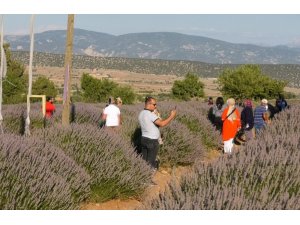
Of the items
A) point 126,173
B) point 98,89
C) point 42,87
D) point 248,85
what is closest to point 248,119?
point 126,173

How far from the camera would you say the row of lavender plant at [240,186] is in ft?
10.3

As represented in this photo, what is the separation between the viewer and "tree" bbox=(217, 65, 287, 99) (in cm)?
6831

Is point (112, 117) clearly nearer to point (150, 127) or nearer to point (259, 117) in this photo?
point (150, 127)

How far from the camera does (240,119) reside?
496 inches

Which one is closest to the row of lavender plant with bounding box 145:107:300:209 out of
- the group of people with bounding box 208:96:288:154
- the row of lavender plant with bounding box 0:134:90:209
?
the row of lavender plant with bounding box 0:134:90:209

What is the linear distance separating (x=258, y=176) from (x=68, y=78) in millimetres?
5119

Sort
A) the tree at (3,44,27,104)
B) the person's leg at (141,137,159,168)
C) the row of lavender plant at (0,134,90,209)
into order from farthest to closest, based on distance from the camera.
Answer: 1. the tree at (3,44,27,104)
2. the person's leg at (141,137,159,168)
3. the row of lavender plant at (0,134,90,209)

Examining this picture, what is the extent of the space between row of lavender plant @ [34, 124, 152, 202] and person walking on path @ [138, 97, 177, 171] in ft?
1.81

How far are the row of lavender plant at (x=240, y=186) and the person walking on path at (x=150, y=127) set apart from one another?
110 inches

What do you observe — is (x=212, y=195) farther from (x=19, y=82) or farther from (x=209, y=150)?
(x=19, y=82)

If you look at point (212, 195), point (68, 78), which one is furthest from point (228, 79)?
point (212, 195)

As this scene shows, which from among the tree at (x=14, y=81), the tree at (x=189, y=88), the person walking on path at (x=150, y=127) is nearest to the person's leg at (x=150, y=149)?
the person walking on path at (x=150, y=127)

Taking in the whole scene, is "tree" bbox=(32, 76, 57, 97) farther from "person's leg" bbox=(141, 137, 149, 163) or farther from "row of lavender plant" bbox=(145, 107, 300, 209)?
"row of lavender plant" bbox=(145, 107, 300, 209)

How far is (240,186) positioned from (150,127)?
167 inches
